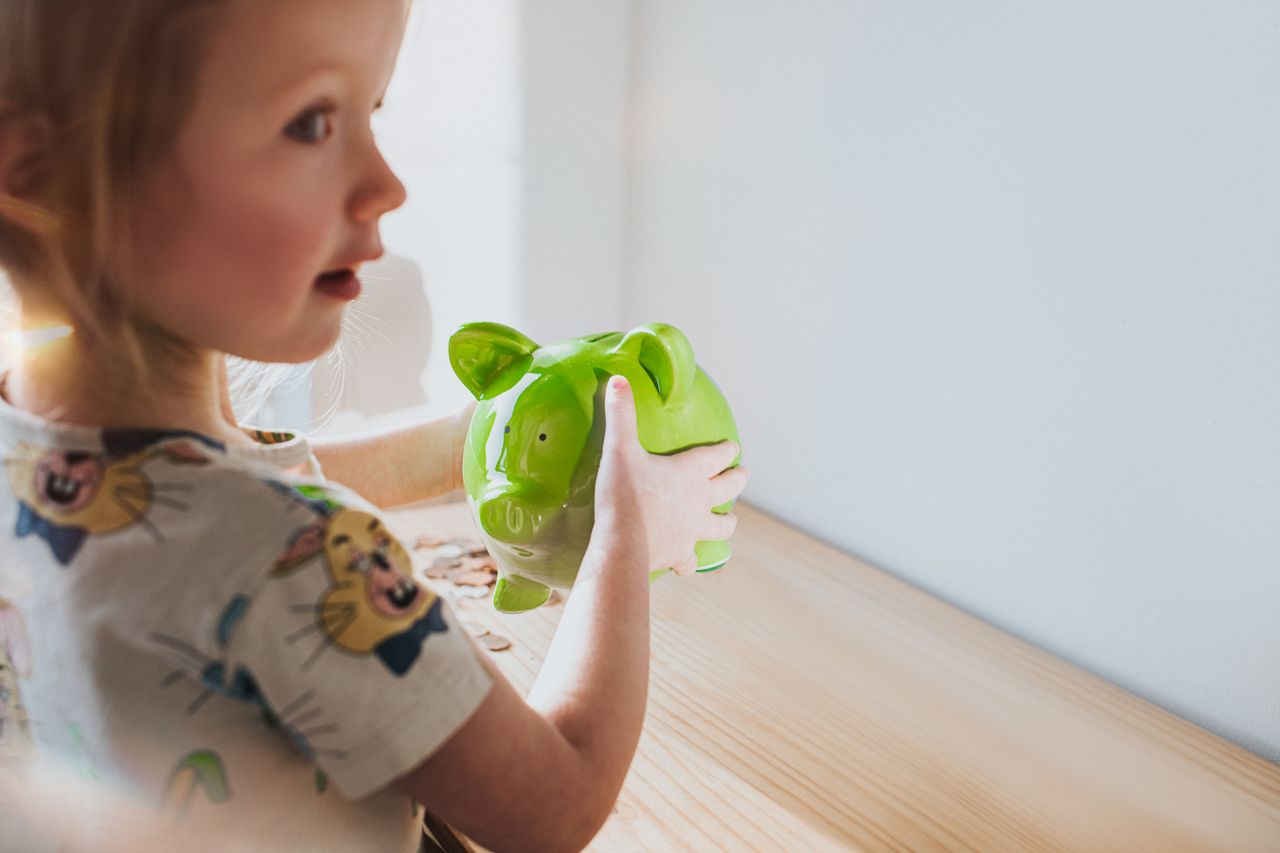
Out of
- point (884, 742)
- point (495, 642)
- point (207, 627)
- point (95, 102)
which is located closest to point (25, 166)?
point (95, 102)

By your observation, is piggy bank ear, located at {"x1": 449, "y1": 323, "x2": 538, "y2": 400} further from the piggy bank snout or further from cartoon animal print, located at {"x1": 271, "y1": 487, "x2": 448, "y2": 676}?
cartoon animal print, located at {"x1": 271, "y1": 487, "x2": 448, "y2": 676}

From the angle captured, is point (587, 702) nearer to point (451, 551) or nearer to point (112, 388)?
point (112, 388)

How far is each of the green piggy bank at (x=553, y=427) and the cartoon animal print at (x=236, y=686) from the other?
0.24 m

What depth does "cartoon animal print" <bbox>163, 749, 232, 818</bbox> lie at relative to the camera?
15.9 inches

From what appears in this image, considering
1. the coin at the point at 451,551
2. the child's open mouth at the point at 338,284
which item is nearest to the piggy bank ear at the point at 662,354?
the child's open mouth at the point at 338,284

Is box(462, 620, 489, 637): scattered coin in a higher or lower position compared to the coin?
lower

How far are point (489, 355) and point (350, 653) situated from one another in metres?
0.35

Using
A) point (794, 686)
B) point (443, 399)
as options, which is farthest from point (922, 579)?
point (443, 399)

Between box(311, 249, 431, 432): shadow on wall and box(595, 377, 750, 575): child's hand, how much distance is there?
544 millimetres

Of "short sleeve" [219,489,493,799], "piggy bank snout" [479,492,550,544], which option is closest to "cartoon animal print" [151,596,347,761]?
"short sleeve" [219,489,493,799]

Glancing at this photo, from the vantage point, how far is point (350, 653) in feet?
1.24

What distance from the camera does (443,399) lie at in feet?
3.99

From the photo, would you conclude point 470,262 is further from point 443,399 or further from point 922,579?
point 922,579

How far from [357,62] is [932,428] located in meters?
0.72
